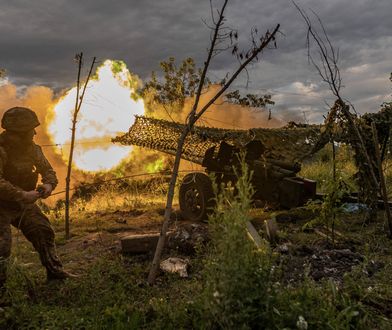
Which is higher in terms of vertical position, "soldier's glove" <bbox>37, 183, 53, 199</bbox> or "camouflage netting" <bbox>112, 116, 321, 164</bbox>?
"camouflage netting" <bbox>112, 116, 321, 164</bbox>

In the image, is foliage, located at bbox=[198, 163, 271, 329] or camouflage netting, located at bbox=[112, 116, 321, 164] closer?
foliage, located at bbox=[198, 163, 271, 329]

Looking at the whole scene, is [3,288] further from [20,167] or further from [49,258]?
[20,167]

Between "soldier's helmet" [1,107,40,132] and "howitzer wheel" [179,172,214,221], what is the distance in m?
4.92

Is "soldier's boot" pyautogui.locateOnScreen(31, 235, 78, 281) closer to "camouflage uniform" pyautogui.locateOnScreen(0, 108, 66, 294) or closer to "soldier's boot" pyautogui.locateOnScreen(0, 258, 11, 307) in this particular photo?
"camouflage uniform" pyautogui.locateOnScreen(0, 108, 66, 294)

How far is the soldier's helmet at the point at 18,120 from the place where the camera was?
247 inches

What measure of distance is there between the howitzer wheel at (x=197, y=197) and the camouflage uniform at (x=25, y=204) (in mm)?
4573

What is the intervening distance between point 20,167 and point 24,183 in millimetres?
247

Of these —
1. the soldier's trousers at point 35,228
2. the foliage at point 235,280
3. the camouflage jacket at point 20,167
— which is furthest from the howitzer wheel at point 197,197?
the foliage at point 235,280

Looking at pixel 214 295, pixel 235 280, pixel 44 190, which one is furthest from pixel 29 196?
pixel 235 280

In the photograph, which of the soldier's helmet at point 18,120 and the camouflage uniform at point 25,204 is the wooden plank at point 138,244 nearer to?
the camouflage uniform at point 25,204

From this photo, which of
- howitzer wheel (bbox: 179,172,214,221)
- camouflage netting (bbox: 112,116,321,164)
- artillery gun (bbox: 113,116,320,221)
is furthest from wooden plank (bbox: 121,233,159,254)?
camouflage netting (bbox: 112,116,321,164)

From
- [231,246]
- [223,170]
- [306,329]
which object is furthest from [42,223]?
[223,170]

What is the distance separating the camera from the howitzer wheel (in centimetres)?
1091

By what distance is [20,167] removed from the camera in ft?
20.9
